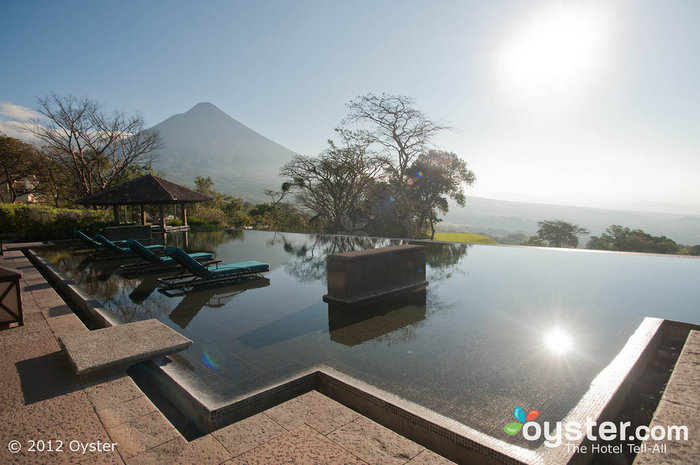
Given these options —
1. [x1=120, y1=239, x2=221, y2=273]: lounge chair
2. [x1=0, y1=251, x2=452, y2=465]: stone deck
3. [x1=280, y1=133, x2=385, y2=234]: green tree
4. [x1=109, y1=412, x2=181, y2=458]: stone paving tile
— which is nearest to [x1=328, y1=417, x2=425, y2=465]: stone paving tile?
[x1=0, y1=251, x2=452, y2=465]: stone deck

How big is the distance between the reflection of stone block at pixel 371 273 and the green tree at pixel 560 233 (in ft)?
113

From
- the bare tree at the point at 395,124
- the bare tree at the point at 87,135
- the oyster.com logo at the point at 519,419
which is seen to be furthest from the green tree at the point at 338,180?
the oyster.com logo at the point at 519,419

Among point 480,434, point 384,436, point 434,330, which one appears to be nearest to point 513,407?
point 480,434

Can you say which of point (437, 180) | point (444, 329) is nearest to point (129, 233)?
point (444, 329)

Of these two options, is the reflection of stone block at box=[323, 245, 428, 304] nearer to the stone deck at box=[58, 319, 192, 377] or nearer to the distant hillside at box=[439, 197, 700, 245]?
the stone deck at box=[58, 319, 192, 377]

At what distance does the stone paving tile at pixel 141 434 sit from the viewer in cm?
218

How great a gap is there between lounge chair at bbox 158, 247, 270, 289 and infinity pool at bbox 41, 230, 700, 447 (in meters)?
0.39

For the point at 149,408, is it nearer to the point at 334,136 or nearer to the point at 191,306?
the point at 191,306

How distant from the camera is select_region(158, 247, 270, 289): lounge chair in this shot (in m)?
6.94

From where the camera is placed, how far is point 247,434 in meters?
2.30

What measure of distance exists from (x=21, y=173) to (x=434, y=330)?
151ft

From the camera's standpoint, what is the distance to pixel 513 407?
2795 millimetres

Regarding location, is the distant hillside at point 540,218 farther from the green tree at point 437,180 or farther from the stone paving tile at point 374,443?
the stone paving tile at point 374,443

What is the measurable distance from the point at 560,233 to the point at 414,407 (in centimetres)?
3909
